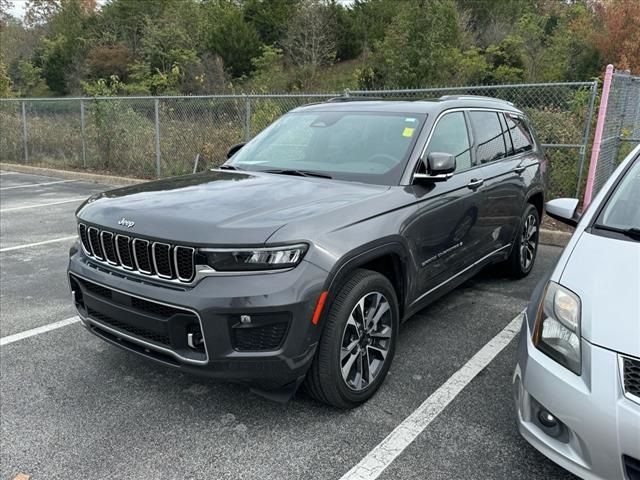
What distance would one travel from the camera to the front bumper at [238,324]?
255cm

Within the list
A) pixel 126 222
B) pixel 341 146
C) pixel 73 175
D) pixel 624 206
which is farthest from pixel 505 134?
pixel 73 175

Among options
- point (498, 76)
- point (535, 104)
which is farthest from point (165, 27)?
point (535, 104)

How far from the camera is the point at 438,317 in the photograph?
4.50m

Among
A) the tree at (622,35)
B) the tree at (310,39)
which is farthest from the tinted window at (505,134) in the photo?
the tree at (310,39)

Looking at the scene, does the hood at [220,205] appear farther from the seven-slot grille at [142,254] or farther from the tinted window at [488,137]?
the tinted window at [488,137]

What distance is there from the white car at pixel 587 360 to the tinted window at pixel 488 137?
1849mm

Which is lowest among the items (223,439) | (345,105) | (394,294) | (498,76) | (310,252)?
(223,439)

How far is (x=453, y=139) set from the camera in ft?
13.4

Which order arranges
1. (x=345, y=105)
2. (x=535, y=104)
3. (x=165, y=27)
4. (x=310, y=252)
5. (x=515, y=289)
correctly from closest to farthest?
(x=310, y=252), (x=345, y=105), (x=515, y=289), (x=535, y=104), (x=165, y=27)

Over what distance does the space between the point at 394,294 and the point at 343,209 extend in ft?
2.17

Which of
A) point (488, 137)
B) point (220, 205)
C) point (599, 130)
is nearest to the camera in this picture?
point (220, 205)

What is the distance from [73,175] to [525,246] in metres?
11.3

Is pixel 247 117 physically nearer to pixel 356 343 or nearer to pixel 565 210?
pixel 565 210

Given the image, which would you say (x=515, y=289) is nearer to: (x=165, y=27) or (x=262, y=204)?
(x=262, y=204)
